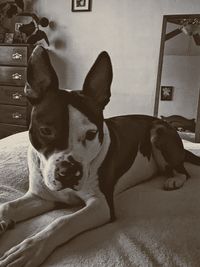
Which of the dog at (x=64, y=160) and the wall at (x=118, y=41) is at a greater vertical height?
the wall at (x=118, y=41)

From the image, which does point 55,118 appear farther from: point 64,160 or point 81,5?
point 81,5

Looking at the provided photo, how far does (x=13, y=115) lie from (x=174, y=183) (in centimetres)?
235

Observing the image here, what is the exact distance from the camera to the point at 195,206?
1141 millimetres

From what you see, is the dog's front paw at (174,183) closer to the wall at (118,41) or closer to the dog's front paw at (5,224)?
the dog's front paw at (5,224)

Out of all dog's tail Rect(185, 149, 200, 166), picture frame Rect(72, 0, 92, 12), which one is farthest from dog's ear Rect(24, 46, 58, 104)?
picture frame Rect(72, 0, 92, 12)

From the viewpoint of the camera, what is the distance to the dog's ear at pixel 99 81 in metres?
1.10

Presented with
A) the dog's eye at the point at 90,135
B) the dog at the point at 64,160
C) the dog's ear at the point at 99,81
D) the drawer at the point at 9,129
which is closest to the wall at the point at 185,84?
the drawer at the point at 9,129

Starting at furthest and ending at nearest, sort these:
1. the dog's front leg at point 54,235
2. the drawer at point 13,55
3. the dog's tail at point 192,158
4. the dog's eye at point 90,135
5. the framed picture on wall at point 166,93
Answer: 1. the drawer at point 13,55
2. the framed picture on wall at point 166,93
3. the dog's tail at point 192,158
4. the dog's eye at point 90,135
5. the dog's front leg at point 54,235

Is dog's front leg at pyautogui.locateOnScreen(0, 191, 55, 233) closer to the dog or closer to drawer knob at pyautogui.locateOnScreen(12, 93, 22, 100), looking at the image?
the dog

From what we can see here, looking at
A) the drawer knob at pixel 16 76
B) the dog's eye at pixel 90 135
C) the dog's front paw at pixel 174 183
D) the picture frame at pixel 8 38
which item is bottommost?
the dog's front paw at pixel 174 183

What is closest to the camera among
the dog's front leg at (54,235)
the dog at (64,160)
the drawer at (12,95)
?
the dog's front leg at (54,235)

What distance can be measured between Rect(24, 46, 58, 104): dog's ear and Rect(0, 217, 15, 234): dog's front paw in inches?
13.4

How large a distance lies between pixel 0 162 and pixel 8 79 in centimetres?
203

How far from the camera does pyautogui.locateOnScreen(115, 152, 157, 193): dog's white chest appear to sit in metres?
1.32
